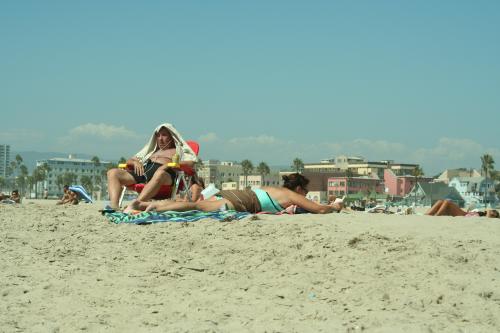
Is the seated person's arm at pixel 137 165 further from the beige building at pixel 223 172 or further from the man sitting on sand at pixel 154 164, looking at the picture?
the beige building at pixel 223 172

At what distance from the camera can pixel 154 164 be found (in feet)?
32.5

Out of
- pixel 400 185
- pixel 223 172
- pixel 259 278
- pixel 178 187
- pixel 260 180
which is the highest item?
pixel 223 172

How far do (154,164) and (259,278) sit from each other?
5.17 metres

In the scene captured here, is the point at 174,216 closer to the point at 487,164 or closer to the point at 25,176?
the point at 487,164

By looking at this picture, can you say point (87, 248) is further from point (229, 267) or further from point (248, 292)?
point (248, 292)

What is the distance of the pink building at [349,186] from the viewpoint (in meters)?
140

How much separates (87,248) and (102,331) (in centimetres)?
184

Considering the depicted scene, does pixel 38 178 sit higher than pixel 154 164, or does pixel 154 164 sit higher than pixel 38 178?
pixel 38 178

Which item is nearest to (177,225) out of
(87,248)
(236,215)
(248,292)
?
(236,215)

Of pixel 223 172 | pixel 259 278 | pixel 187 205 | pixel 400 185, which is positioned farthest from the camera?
pixel 223 172

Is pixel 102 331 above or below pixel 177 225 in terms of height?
below

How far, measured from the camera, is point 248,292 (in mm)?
4746

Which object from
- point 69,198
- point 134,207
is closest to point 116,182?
point 134,207

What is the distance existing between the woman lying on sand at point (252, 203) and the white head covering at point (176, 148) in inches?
63.8
